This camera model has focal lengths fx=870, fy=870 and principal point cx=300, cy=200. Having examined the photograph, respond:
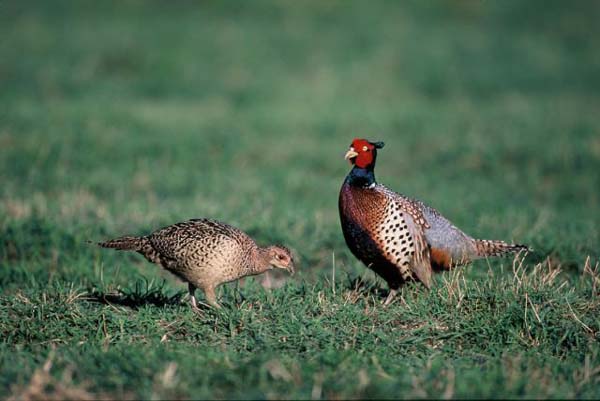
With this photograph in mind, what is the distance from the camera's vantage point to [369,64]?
19.0m

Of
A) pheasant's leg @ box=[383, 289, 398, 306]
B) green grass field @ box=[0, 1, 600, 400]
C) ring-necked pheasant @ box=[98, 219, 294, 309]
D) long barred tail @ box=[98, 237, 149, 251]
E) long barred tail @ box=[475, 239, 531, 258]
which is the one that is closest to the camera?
green grass field @ box=[0, 1, 600, 400]

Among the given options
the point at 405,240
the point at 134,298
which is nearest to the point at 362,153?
the point at 405,240

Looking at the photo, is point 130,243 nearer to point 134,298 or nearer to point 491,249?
point 134,298

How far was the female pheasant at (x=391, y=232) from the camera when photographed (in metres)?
6.58

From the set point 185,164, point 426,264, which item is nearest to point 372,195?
point 426,264

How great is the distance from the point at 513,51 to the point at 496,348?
16.5 meters

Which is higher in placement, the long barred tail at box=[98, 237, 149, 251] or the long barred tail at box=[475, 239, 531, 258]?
the long barred tail at box=[475, 239, 531, 258]

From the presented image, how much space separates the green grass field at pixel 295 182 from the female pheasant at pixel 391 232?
0.59ft

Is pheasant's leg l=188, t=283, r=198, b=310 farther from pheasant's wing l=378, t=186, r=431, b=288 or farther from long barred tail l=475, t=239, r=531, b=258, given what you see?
long barred tail l=475, t=239, r=531, b=258

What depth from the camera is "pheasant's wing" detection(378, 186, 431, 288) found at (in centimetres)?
657

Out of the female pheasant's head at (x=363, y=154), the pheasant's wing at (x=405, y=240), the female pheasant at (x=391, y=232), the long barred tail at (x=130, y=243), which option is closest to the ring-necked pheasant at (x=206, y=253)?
the long barred tail at (x=130, y=243)

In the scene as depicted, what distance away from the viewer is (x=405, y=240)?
21.7ft

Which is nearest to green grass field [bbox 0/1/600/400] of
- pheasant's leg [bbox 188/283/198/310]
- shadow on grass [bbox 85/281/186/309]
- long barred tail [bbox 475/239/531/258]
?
shadow on grass [bbox 85/281/186/309]

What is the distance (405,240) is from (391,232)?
13cm
